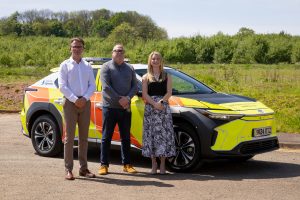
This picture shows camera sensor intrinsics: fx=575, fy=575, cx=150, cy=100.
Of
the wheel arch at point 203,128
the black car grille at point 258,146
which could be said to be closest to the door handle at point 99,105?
the wheel arch at point 203,128

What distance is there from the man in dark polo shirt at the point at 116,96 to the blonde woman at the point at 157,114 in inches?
9.8

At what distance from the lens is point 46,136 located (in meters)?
9.98

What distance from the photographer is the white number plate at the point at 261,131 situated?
8.47 metres

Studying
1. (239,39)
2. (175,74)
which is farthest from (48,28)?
(175,74)

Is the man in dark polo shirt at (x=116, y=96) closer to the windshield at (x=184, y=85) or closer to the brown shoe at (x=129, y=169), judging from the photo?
the brown shoe at (x=129, y=169)

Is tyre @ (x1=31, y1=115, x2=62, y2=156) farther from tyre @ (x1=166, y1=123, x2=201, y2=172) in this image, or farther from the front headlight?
the front headlight

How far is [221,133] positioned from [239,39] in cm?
6590

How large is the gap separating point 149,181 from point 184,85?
2.15 meters

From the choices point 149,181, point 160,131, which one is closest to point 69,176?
point 149,181

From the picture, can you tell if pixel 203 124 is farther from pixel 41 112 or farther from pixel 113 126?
pixel 41 112

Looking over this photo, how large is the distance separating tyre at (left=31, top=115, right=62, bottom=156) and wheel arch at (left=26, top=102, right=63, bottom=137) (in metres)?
0.09

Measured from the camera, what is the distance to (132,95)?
834 cm

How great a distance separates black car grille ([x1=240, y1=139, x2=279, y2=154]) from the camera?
8352mm

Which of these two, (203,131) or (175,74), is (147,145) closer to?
(203,131)
